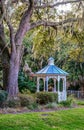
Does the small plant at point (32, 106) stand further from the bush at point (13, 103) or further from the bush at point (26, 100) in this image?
the bush at point (13, 103)

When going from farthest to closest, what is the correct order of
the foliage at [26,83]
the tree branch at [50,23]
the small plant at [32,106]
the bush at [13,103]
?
the foliage at [26,83] < the tree branch at [50,23] < the bush at [13,103] < the small plant at [32,106]

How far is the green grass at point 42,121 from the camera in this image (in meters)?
9.82

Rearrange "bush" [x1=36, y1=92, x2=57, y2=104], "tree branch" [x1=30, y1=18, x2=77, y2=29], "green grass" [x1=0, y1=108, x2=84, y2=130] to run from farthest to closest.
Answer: "tree branch" [x1=30, y1=18, x2=77, y2=29] → "bush" [x1=36, y1=92, x2=57, y2=104] → "green grass" [x1=0, y1=108, x2=84, y2=130]

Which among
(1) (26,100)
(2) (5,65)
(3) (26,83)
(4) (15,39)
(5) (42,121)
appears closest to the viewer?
(5) (42,121)

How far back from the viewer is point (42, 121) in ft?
34.7

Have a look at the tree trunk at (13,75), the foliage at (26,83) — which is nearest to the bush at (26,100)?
the tree trunk at (13,75)

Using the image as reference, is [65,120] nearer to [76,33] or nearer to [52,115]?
[52,115]

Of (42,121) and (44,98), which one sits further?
(44,98)

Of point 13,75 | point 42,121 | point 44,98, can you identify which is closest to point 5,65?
point 13,75

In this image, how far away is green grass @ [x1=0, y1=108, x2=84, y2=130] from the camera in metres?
9.82

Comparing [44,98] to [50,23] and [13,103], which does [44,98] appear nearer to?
[13,103]

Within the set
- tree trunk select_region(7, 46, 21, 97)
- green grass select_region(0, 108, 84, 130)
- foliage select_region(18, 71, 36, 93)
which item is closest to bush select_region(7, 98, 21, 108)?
tree trunk select_region(7, 46, 21, 97)

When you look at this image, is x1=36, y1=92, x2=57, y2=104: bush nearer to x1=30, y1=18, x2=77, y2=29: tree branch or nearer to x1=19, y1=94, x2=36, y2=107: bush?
x1=19, y1=94, x2=36, y2=107: bush

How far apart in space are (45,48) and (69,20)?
148 inches
